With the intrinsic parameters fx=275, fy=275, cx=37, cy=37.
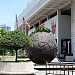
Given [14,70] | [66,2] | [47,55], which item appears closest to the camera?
[14,70]

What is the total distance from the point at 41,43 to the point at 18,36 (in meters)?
8.68

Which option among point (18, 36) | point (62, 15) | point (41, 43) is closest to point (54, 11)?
point (62, 15)

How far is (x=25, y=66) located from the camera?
13703 mm

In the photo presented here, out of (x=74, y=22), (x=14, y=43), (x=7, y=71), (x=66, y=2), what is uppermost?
(x=66, y=2)

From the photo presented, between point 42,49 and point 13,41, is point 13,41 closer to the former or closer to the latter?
point 13,41

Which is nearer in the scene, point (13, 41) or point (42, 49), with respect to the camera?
point (13, 41)

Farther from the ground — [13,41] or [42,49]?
[13,41]

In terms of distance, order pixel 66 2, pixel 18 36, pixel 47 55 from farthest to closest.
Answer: pixel 66 2 → pixel 47 55 → pixel 18 36

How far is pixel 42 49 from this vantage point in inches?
905

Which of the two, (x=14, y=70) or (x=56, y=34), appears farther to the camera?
(x=56, y=34)

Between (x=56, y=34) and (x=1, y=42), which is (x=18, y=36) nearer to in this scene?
(x=1, y=42)

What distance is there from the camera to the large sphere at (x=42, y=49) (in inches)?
905

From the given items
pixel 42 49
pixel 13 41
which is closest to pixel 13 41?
pixel 13 41

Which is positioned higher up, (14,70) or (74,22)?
(74,22)
